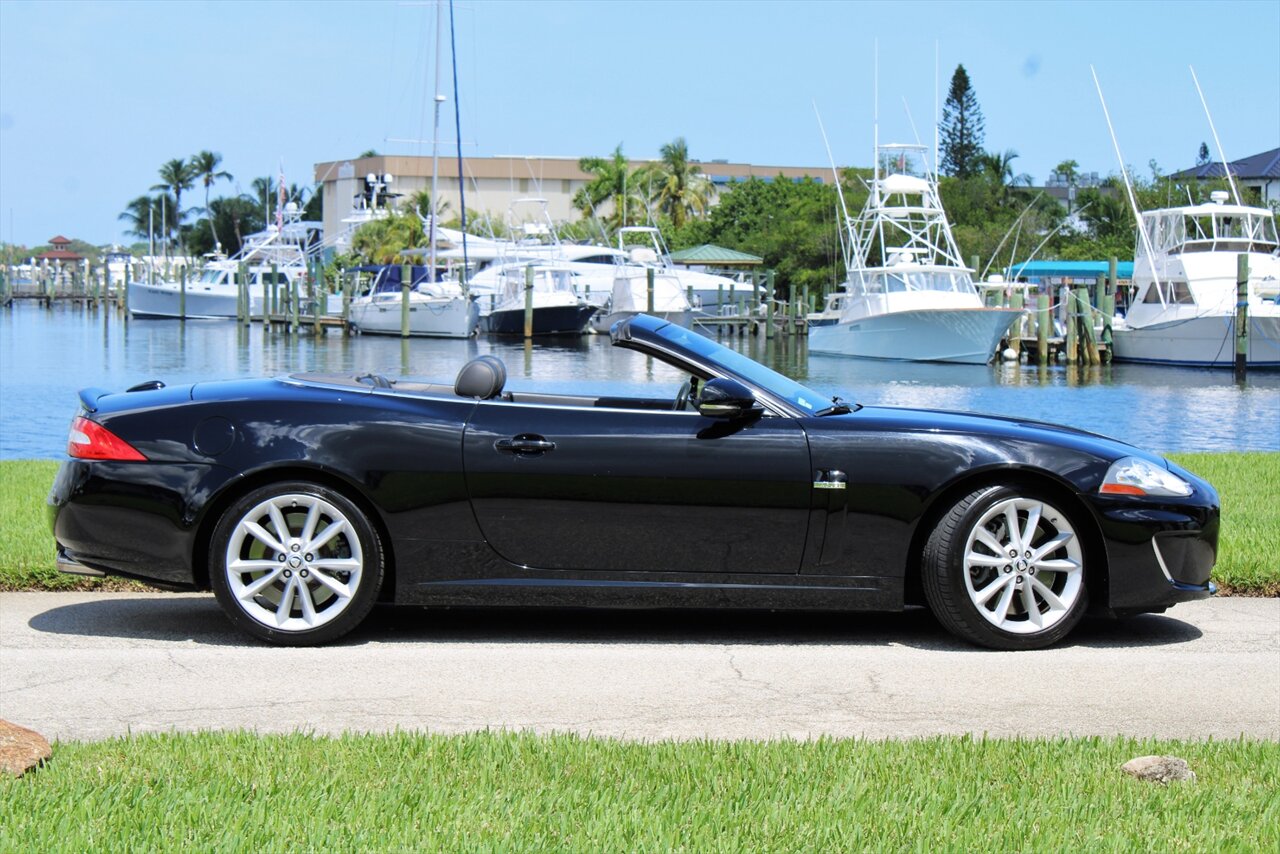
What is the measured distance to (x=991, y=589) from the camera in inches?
233

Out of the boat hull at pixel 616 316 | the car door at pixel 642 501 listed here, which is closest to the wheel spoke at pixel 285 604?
the car door at pixel 642 501

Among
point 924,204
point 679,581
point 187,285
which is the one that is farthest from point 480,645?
point 187,285

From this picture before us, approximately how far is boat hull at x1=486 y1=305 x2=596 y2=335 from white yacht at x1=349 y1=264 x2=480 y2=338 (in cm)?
133

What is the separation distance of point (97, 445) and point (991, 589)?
11.8 ft

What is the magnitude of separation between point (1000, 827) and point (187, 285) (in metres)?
83.9

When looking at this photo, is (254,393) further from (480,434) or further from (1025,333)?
(1025,333)

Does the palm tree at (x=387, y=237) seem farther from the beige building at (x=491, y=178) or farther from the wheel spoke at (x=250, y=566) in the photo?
the wheel spoke at (x=250, y=566)

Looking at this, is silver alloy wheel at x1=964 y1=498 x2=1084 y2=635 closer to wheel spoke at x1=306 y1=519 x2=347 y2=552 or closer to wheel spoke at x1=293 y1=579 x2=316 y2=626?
wheel spoke at x1=306 y1=519 x2=347 y2=552

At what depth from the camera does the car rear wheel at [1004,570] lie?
19.3 ft

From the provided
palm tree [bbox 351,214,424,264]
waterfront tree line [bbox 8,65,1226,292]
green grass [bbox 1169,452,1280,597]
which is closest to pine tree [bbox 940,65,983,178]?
waterfront tree line [bbox 8,65,1226,292]

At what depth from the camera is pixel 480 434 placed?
233 inches

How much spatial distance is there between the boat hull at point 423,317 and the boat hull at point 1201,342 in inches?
980

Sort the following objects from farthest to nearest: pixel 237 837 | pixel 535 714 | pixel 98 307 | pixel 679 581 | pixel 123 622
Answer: pixel 98 307 < pixel 123 622 < pixel 679 581 < pixel 535 714 < pixel 237 837

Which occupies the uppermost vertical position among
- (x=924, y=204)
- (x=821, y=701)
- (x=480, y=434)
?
(x=924, y=204)
